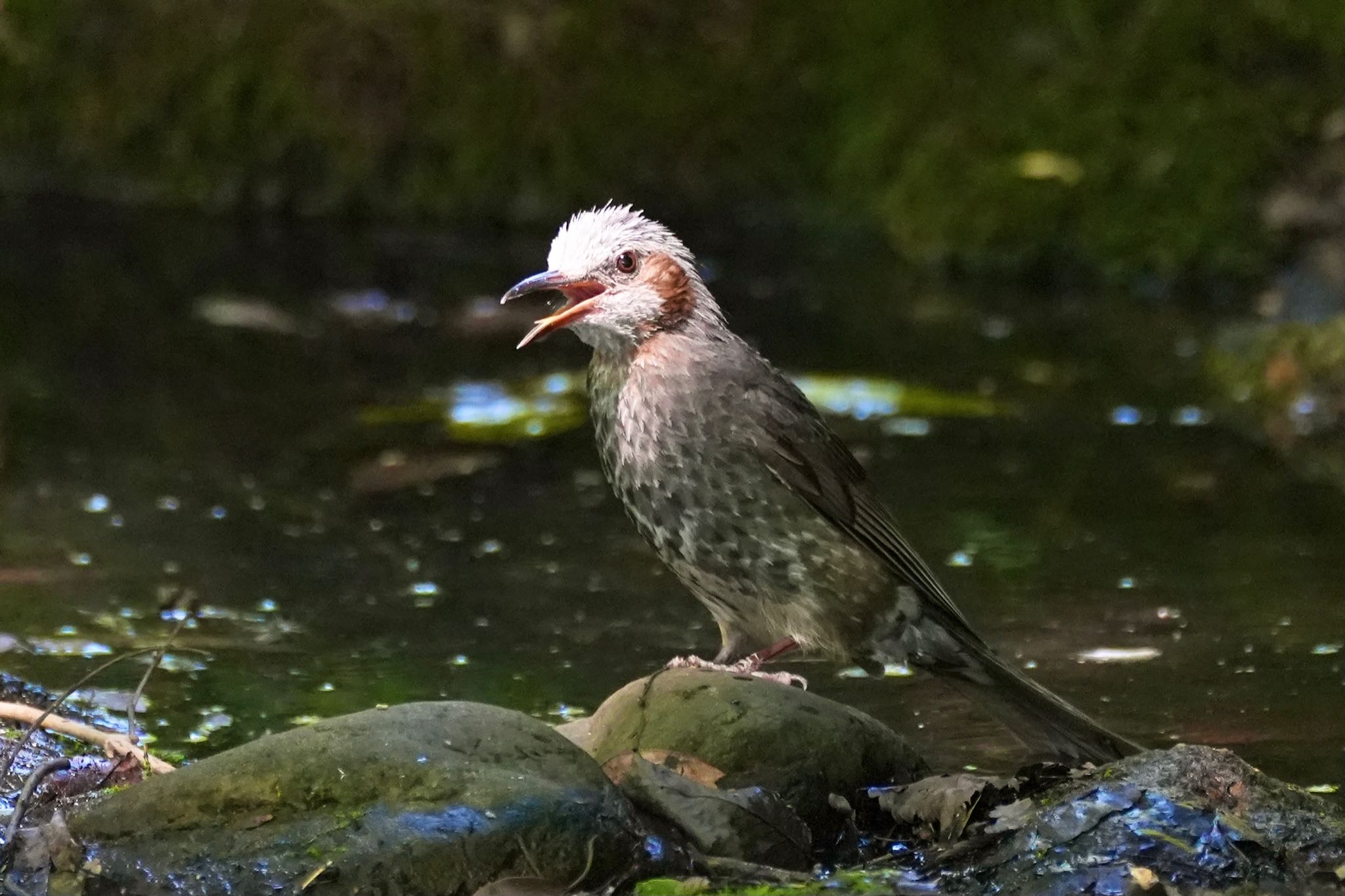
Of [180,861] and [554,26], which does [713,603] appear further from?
[554,26]

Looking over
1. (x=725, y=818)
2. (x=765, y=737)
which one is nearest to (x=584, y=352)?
(x=765, y=737)

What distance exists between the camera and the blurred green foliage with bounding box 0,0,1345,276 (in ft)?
33.3

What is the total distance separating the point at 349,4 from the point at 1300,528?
6484mm

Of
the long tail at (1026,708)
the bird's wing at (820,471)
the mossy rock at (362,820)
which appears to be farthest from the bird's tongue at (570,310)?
the long tail at (1026,708)

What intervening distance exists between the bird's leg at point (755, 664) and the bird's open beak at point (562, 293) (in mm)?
754

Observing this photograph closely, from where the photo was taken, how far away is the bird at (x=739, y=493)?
14.1 ft

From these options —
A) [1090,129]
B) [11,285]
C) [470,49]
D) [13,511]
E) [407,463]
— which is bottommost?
[13,511]

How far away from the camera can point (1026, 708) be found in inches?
173

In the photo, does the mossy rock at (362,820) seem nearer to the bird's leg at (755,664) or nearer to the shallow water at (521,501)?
the bird's leg at (755,664)

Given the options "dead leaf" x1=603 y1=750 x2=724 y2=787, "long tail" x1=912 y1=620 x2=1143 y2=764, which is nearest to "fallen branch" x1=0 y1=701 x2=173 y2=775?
"dead leaf" x1=603 y1=750 x2=724 y2=787

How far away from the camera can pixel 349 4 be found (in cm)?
1090

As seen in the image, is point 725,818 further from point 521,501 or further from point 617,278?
point 521,501

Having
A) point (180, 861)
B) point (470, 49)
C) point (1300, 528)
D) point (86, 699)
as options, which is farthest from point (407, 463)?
point (470, 49)

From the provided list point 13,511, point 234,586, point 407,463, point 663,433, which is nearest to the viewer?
point 663,433
